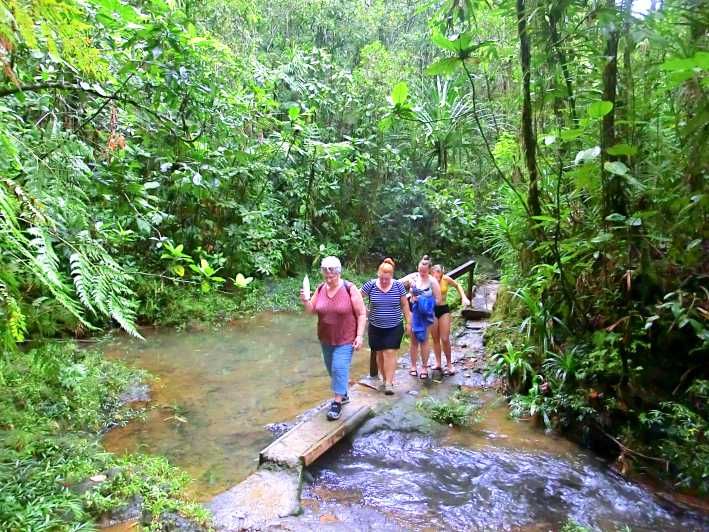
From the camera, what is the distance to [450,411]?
557cm

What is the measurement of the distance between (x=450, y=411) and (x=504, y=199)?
348 centimetres

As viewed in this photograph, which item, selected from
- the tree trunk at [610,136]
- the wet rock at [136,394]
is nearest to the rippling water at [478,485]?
Result: the tree trunk at [610,136]

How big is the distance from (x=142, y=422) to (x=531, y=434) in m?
4.19

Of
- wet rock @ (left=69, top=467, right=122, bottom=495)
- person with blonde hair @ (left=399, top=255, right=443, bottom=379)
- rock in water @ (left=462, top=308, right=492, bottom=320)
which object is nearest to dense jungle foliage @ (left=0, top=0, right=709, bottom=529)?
wet rock @ (left=69, top=467, right=122, bottom=495)

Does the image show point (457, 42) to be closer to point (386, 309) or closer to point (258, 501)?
point (386, 309)

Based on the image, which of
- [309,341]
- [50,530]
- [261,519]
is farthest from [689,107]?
[309,341]

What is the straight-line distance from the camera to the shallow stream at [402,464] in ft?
13.2

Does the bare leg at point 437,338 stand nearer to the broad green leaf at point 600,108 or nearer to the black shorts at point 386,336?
the black shorts at point 386,336

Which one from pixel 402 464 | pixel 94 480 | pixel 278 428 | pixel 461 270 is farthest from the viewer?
pixel 461 270

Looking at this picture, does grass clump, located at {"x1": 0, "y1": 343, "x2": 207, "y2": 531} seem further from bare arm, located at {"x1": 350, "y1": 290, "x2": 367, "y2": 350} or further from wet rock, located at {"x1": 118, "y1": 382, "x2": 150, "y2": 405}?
bare arm, located at {"x1": 350, "y1": 290, "x2": 367, "y2": 350}

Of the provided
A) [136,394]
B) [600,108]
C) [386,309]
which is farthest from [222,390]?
[600,108]

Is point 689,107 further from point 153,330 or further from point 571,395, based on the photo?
point 153,330

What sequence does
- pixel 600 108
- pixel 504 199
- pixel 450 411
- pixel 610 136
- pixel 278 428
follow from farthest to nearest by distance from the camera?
pixel 504 199 < pixel 278 428 < pixel 450 411 < pixel 610 136 < pixel 600 108

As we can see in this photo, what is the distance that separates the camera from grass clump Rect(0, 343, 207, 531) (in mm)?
3223
